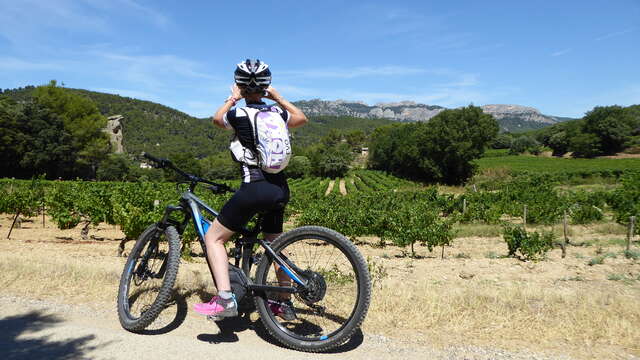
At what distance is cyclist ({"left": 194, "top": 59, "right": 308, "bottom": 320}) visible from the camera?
2852 mm

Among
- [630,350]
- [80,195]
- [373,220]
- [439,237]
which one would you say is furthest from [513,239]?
[80,195]

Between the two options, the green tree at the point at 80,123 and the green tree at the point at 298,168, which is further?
the green tree at the point at 298,168

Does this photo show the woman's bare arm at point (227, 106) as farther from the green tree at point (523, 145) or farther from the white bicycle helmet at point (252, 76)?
the green tree at point (523, 145)

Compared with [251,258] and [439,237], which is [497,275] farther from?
[251,258]

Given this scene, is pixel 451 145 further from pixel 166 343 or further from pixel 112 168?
pixel 166 343

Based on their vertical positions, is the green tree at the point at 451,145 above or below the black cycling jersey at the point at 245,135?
above

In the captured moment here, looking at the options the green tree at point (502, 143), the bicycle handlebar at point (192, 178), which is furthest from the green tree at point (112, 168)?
the green tree at point (502, 143)

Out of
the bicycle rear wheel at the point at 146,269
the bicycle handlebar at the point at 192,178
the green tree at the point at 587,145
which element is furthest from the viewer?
the green tree at the point at 587,145

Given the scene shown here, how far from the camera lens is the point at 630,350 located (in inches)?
98.4

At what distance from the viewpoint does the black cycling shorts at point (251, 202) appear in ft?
9.27

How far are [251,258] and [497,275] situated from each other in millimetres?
8957

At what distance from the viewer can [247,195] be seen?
2.83m

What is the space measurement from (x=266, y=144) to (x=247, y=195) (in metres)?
0.37

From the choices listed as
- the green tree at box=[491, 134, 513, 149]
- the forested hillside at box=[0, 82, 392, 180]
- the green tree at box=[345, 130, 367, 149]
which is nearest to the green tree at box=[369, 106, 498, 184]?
the forested hillside at box=[0, 82, 392, 180]
